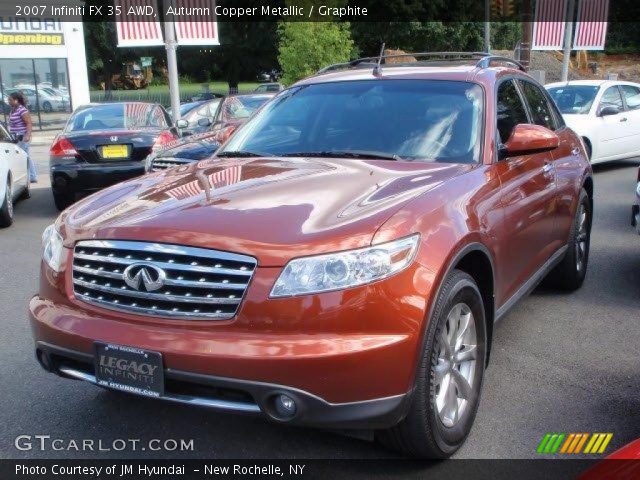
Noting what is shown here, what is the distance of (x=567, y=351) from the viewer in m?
4.48

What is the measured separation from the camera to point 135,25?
14539 millimetres

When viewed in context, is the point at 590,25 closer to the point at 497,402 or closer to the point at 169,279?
the point at 497,402

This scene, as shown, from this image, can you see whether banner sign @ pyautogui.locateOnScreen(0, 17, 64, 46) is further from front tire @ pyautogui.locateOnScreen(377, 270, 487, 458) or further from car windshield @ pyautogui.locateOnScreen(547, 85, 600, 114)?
front tire @ pyautogui.locateOnScreen(377, 270, 487, 458)

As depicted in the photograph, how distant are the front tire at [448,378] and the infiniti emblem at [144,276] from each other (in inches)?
42.9

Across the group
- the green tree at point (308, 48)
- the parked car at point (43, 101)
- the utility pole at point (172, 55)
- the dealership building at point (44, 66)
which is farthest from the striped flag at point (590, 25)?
the parked car at point (43, 101)

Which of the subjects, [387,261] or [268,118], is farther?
[268,118]

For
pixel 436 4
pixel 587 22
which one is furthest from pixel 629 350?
pixel 436 4

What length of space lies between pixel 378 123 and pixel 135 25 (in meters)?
11.9

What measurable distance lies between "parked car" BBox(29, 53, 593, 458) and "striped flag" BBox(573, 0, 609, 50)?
20142 mm

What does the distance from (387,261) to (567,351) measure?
7.55 feet

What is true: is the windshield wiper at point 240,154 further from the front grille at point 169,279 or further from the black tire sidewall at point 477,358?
the black tire sidewall at point 477,358

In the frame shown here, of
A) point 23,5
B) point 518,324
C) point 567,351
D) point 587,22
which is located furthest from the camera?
point 23,5

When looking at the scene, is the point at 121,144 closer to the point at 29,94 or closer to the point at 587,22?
the point at 587,22

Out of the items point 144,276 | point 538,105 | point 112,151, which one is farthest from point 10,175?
point 144,276
